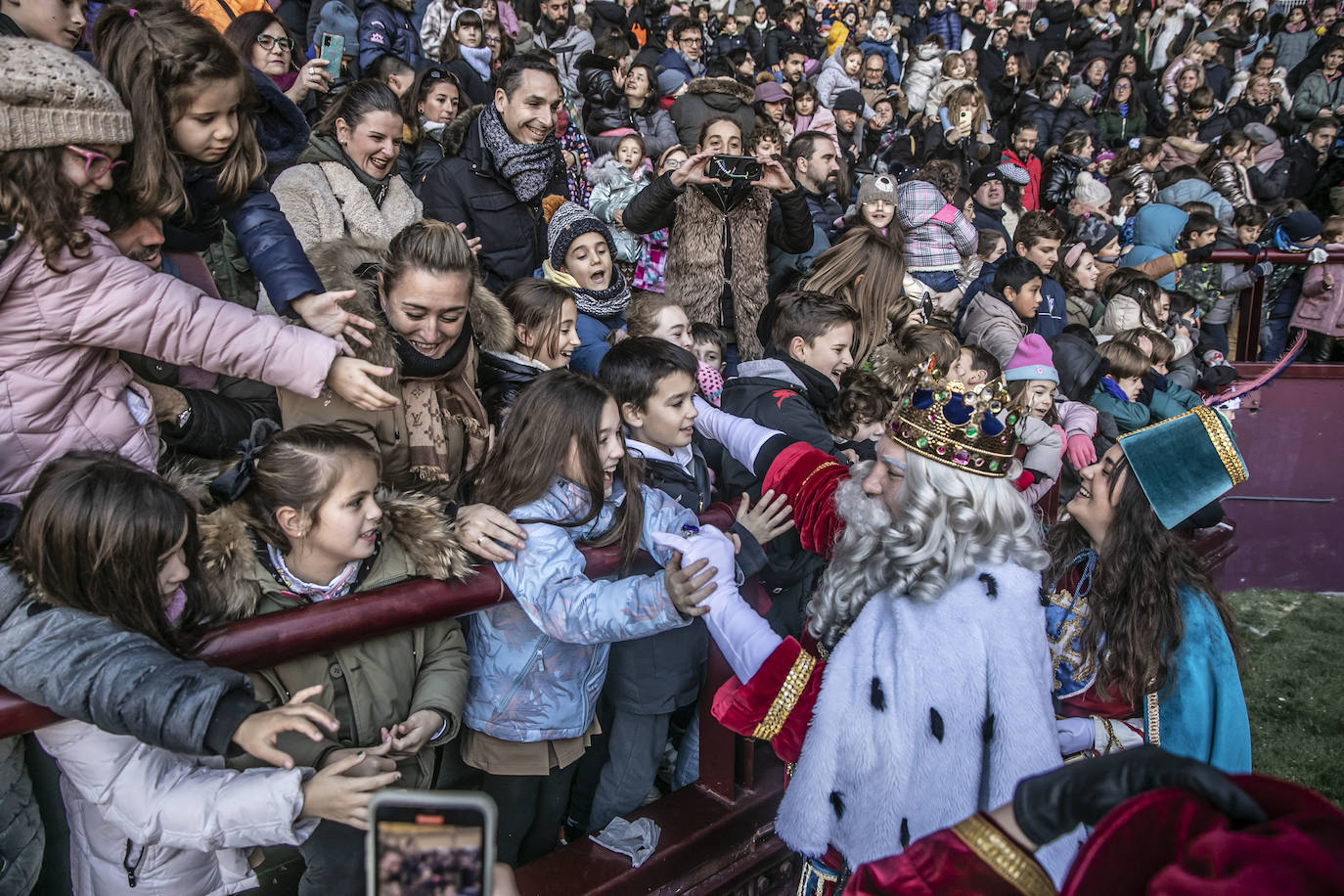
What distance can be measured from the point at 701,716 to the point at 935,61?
10.8 meters

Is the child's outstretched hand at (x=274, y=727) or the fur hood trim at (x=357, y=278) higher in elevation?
the fur hood trim at (x=357, y=278)

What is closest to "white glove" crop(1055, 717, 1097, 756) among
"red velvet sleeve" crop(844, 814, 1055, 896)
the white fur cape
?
the white fur cape

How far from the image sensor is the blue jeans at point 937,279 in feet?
19.4

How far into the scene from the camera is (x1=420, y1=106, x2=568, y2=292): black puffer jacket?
13.2ft

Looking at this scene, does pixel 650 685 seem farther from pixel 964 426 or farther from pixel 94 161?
pixel 94 161

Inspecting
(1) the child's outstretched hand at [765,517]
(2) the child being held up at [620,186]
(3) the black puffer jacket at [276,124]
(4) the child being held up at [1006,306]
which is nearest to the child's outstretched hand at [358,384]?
(3) the black puffer jacket at [276,124]

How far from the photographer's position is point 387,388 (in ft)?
8.18

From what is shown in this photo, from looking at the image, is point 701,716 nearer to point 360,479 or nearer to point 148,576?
point 360,479

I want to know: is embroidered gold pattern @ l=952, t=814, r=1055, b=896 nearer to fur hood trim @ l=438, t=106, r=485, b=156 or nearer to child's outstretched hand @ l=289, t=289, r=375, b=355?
child's outstretched hand @ l=289, t=289, r=375, b=355

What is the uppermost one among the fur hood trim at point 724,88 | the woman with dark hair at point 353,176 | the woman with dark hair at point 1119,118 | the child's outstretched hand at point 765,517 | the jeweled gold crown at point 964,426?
the woman with dark hair at point 1119,118

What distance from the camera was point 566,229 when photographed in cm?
393

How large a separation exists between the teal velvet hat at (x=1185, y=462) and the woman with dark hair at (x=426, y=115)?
13.2 ft

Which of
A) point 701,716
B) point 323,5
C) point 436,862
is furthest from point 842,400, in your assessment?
point 323,5

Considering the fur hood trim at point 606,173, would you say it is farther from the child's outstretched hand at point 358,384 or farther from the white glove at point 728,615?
the white glove at point 728,615
